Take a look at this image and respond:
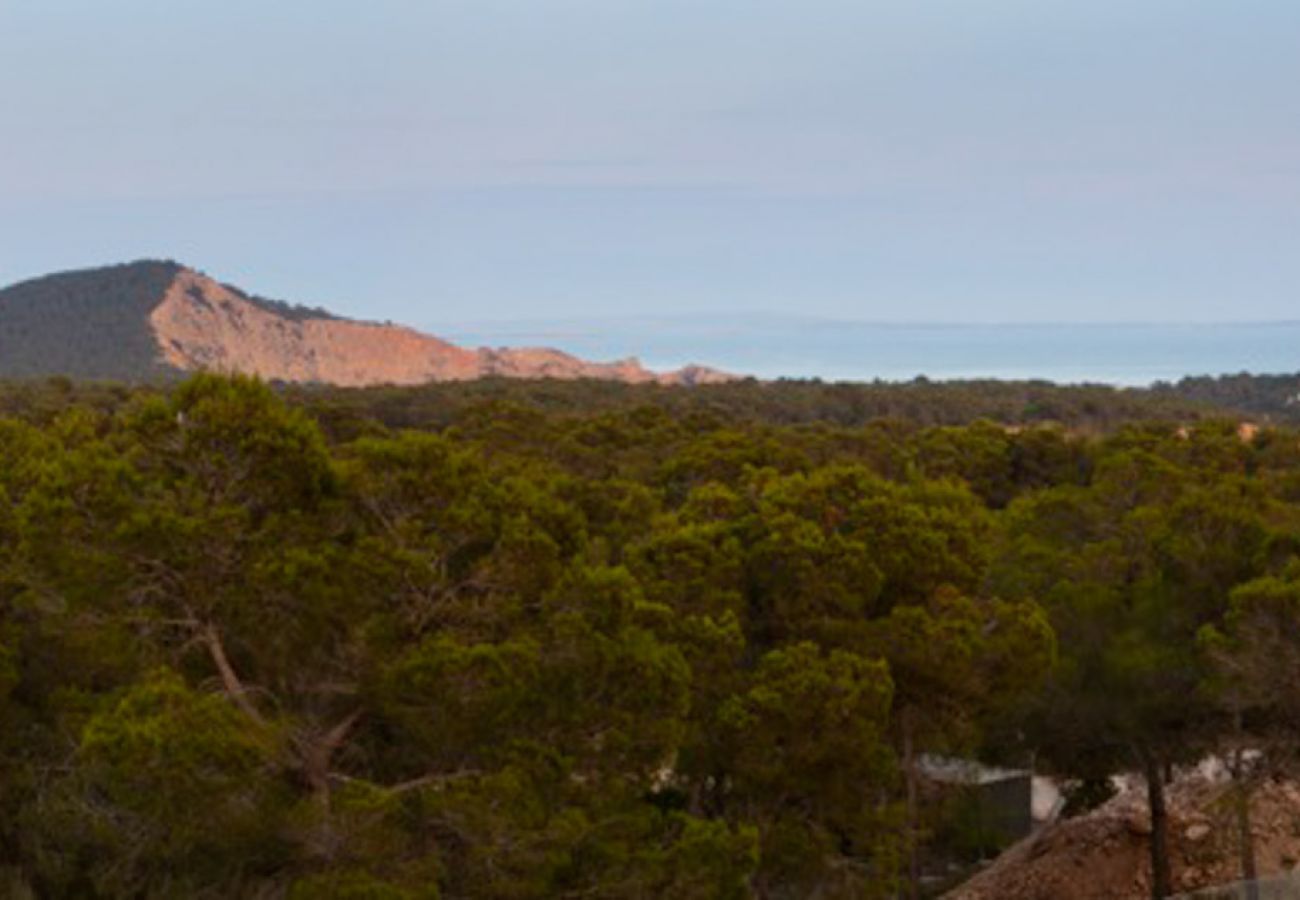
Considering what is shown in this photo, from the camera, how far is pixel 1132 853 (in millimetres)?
18406

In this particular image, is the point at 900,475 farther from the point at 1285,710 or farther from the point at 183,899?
the point at 183,899

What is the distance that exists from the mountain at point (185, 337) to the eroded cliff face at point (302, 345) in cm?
12

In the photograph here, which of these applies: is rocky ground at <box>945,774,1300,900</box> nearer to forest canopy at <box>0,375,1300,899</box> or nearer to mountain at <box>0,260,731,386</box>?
forest canopy at <box>0,375,1300,899</box>

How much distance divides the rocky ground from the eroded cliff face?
127629 millimetres

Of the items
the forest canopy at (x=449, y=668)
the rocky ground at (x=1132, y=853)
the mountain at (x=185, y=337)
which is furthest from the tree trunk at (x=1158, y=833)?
the mountain at (x=185, y=337)

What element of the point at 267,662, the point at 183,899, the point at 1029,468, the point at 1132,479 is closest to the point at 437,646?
the point at 267,662

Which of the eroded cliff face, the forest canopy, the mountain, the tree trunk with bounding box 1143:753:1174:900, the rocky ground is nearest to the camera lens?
the forest canopy

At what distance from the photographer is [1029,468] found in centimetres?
3991

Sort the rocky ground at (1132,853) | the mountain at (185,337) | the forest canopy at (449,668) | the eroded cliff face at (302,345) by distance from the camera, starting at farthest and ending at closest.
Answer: the eroded cliff face at (302,345)
the mountain at (185,337)
the rocky ground at (1132,853)
the forest canopy at (449,668)

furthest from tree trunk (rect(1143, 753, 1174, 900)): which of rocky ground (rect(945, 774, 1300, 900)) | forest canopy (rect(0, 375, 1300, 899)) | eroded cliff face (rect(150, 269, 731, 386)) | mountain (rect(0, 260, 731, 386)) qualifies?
eroded cliff face (rect(150, 269, 731, 386))

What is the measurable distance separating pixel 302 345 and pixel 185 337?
91.7 feet

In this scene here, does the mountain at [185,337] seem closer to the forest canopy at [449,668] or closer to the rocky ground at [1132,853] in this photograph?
the rocky ground at [1132,853]

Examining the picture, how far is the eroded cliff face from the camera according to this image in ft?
488

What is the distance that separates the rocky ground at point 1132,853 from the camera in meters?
17.7
